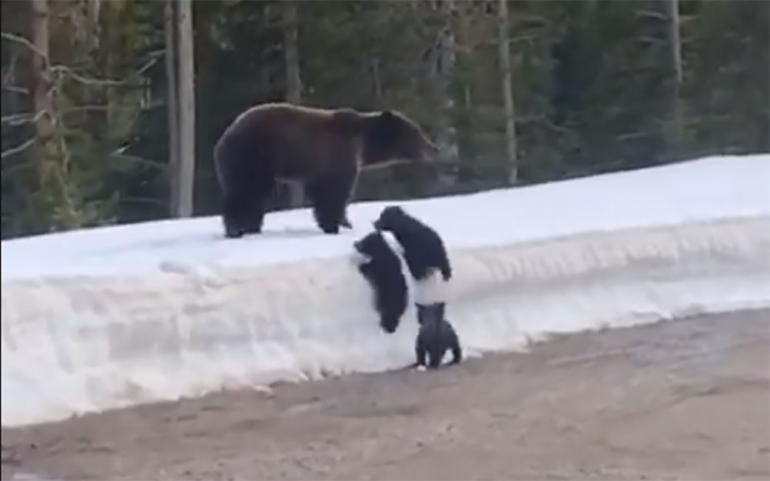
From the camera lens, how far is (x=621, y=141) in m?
11.1

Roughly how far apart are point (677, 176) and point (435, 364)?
4.66 meters

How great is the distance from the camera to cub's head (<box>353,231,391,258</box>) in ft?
18.7

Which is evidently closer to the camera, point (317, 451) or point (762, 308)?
point (317, 451)

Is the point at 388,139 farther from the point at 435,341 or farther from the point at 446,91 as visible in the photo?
the point at 446,91

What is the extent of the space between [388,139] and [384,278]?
76 cm

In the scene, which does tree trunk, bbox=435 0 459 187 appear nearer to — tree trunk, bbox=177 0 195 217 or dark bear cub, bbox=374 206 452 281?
tree trunk, bbox=177 0 195 217

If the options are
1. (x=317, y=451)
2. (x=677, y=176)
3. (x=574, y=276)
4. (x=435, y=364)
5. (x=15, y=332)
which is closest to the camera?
(x=15, y=332)

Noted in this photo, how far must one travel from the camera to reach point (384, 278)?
223 inches

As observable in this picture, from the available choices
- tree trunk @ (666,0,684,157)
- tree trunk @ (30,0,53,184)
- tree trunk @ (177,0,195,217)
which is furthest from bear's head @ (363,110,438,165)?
tree trunk @ (666,0,684,157)

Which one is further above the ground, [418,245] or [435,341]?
[418,245]

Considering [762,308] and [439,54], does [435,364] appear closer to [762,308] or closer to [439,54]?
[762,308]

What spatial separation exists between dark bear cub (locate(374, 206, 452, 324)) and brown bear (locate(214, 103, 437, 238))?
0.32 metres

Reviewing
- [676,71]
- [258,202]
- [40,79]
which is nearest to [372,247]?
[258,202]

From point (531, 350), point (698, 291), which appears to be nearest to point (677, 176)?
point (698, 291)
